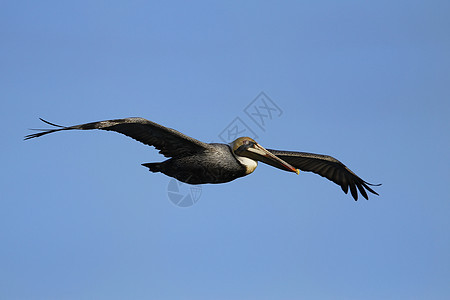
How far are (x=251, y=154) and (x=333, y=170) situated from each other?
129 inches

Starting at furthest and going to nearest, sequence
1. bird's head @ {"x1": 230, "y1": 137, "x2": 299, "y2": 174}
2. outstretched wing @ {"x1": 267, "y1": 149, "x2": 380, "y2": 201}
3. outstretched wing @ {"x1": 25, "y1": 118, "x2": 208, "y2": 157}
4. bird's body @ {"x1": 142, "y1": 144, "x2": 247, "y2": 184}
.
Result: outstretched wing @ {"x1": 267, "y1": 149, "x2": 380, "y2": 201}, bird's head @ {"x1": 230, "y1": 137, "x2": 299, "y2": 174}, bird's body @ {"x1": 142, "y1": 144, "x2": 247, "y2": 184}, outstretched wing @ {"x1": 25, "y1": 118, "x2": 208, "y2": 157}

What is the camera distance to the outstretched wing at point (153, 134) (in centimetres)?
1111

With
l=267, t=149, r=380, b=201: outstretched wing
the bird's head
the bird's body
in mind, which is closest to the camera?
the bird's body

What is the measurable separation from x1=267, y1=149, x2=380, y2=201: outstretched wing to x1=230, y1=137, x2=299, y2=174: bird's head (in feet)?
5.57

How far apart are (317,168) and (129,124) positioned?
5198mm

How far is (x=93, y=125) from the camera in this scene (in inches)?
435

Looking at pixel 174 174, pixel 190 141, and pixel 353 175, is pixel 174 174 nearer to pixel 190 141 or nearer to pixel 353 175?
pixel 190 141

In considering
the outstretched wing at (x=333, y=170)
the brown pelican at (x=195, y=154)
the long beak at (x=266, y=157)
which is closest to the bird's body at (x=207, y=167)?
the brown pelican at (x=195, y=154)

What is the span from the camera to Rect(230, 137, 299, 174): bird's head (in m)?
12.1

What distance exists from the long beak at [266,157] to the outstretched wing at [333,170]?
1626 millimetres

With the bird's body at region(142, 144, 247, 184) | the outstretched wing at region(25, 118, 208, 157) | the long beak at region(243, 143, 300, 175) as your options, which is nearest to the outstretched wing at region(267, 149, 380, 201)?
the long beak at region(243, 143, 300, 175)

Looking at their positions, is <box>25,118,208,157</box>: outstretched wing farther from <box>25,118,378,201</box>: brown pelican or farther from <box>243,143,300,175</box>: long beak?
<box>243,143,300,175</box>: long beak

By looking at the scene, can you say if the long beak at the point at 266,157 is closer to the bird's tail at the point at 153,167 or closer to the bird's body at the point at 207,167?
the bird's body at the point at 207,167

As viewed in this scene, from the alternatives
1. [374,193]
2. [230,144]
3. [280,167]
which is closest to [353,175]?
[374,193]
